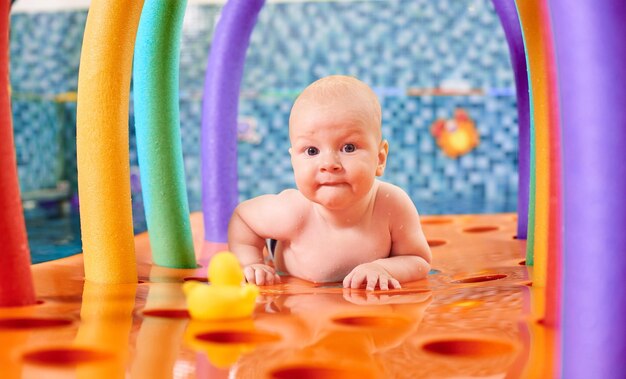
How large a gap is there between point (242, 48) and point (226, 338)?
99 cm

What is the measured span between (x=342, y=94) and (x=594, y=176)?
60 centimetres

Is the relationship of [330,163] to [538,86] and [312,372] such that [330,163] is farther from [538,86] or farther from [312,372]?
[312,372]

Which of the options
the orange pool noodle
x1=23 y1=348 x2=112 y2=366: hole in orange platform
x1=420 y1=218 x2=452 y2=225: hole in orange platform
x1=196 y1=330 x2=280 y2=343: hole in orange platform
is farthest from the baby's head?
x1=420 y1=218 x2=452 y2=225: hole in orange platform

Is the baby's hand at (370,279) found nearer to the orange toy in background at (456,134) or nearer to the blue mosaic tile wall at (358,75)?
the blue mosaic tile wall at (358,75)

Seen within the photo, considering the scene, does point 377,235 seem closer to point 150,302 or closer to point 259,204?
point 259,204

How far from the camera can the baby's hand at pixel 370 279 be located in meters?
1.00

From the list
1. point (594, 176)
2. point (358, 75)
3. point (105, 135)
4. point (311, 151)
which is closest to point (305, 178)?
point (311, 151)

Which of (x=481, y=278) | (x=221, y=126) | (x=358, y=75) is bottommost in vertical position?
(x=481, y=278)

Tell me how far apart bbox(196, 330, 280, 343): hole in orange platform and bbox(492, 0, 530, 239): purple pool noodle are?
2.86 ft

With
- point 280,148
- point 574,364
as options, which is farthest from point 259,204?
point 280,148

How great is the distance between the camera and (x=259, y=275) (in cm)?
105

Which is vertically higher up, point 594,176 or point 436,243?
point 594,176

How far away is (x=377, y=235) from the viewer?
115cm

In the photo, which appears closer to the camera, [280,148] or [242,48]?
[242,48]
